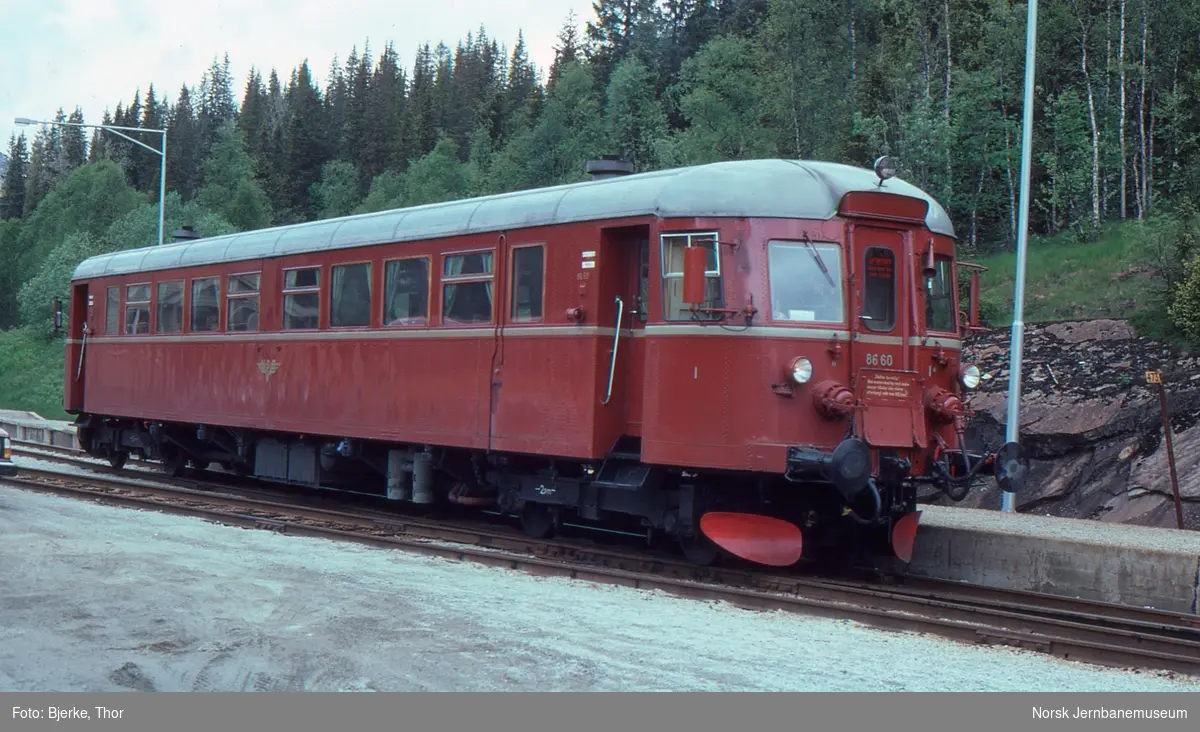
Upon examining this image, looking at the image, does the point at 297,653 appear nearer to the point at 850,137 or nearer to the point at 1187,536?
the point at 1187,536

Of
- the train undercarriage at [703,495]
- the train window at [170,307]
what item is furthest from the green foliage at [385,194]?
the train undercarriage at [703,495]

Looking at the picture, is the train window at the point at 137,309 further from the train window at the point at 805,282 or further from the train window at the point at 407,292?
the train window at the point at 805,282

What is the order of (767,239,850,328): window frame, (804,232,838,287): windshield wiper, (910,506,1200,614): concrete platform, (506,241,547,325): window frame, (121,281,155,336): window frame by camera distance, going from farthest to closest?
(121,281,155,336): window frame
(506,241,547,325): window frame
(910,506,1200,614): concrete platform
(804,232,838,287): windshield wiper
(767,239,850,328): window frame

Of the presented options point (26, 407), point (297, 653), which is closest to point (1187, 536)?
point (297, 653)

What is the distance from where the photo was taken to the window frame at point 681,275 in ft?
34.7

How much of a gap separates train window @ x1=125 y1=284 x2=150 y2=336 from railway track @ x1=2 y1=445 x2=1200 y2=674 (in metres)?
3.97

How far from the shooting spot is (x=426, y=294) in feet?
44.4

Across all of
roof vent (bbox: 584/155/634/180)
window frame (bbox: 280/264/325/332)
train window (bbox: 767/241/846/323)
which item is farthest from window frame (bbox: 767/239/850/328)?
window frame (bbox: 280/264/325/332)

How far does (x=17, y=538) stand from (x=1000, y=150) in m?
32.3

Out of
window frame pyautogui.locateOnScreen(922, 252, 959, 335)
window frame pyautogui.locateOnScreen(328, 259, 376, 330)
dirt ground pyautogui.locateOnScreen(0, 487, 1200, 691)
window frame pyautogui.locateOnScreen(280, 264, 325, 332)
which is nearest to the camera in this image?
dirt ground pyautogui.locateOnScreen(0, 487, 1200, 691)

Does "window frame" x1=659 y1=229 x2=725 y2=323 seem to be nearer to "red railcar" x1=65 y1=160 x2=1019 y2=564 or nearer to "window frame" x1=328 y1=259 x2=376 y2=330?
"red railcar" x1=65 y1=160 x2=1019 y2=564

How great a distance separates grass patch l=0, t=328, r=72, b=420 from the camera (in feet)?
165

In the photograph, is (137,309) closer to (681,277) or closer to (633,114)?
(681,277)

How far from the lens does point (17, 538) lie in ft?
37.5
